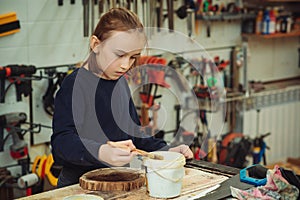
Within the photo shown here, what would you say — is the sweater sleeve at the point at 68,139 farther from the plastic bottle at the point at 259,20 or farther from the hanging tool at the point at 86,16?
the plastic bottle at the point at 259,20

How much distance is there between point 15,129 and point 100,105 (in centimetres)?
115

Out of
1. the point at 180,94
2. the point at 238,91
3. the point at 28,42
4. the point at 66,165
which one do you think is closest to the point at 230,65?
the point at 238,91

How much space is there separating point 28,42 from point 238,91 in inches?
68.7

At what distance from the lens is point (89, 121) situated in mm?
1912

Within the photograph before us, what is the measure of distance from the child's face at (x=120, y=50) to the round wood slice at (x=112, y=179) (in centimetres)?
34

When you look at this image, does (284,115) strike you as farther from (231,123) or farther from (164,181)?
(164,181)

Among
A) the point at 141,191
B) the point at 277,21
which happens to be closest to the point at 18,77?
the point at 141,191

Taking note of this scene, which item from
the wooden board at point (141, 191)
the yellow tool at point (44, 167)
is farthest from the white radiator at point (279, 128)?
the wooden board at point (141, 191)

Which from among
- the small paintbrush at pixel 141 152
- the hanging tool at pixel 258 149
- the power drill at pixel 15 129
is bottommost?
the hanging tool at pixel 258 149

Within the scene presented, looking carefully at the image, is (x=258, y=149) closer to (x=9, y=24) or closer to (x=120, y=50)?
(x=9, y=24)

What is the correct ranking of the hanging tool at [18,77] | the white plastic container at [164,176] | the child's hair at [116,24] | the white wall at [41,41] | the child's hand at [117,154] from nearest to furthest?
the child's hand at [117,154] → the white plastic container at [164,176] → the child's hair at [116,24] → the hanging tool at [18,77] → the white wall at [41,41]

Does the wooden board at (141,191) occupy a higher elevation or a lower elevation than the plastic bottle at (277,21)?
lower

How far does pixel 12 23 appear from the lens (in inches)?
118

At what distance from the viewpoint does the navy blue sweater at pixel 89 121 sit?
1799 millimetres
